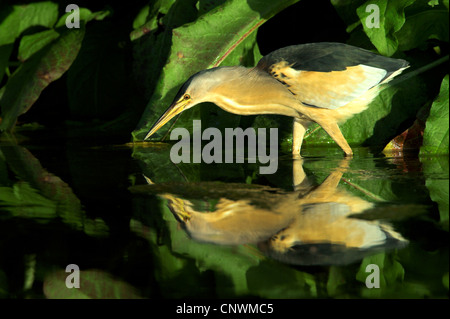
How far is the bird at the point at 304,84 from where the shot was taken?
156 inches

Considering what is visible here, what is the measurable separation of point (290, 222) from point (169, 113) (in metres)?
1.86

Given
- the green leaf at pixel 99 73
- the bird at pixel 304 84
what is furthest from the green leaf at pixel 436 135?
the green leaf at pixel 99 73

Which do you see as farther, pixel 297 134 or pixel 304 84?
pixel 297 134

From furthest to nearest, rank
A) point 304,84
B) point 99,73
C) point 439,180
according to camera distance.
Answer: point 99,73 < point 304,84 < point 439,180

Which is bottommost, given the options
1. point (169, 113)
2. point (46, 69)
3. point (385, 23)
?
point (169, 113)

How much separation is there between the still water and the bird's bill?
0.43 metres

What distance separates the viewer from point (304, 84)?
156 inches

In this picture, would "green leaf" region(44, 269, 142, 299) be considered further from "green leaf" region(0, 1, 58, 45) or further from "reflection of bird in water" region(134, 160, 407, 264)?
"green leaf" region(0, 1, 58, 45)

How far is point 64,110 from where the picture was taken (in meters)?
6.54

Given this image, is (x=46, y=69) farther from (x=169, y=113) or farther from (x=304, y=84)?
(x=304, y=84)

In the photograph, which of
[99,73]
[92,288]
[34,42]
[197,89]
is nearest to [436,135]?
[197,89]

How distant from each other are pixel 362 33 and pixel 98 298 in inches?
127

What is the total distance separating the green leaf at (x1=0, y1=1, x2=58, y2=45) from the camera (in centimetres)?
561

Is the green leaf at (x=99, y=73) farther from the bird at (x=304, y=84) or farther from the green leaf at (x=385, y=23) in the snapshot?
the green leaf at (x=385, y=23)
